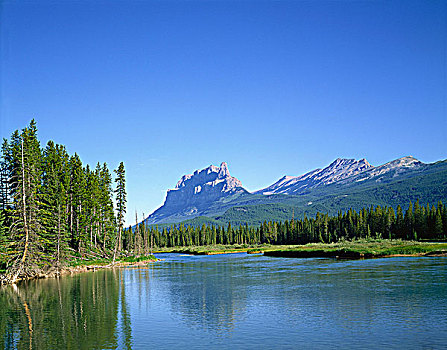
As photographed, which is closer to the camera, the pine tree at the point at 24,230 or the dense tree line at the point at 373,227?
the pine tree at the point at 24,230

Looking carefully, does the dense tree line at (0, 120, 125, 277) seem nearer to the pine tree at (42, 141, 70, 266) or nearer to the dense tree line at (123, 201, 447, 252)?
the pine tree at (42, 141, 70, 266)

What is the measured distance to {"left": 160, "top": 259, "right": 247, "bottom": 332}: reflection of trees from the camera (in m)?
30.7

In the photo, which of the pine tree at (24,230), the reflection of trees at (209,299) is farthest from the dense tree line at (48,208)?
the reflection of trees at (209,299)

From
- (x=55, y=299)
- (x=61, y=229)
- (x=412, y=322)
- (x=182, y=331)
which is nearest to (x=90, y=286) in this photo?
(x=55, y=299)

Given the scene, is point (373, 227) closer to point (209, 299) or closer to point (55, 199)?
point (55, 199)

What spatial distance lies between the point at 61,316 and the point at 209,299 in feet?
44.5

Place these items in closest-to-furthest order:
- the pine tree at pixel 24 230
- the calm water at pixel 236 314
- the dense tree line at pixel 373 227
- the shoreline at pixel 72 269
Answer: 1. the calm water at pixel 236 314
2. the pine tree at pixel 24 230
3. the shoreline at pixel 72 269
4. the dense tree line at pixel 373 227

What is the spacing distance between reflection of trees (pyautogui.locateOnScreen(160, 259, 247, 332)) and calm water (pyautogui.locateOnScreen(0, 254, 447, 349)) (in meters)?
0.09

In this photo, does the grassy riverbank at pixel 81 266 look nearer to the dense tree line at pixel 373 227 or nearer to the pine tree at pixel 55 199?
the pine tree at pixel 55 199

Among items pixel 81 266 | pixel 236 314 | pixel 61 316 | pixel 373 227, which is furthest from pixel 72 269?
pixel 373 227

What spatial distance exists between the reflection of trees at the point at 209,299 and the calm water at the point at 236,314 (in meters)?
0.09

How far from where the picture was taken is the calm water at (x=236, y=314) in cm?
2433

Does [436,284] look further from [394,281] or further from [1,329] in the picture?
[1,329]

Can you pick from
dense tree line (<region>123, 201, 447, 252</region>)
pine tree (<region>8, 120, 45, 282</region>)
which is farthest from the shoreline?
dense tree line (<region>123, 201, 447, 252</region>)
